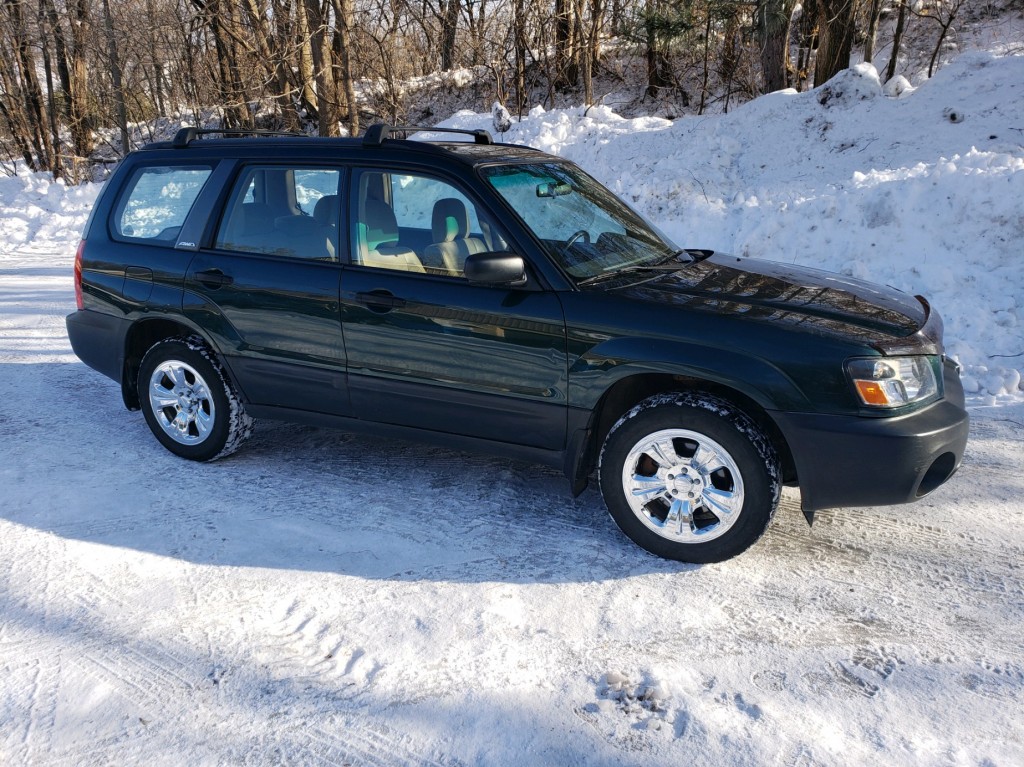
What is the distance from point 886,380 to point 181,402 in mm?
3697

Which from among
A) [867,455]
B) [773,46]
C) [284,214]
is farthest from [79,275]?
[773,46]

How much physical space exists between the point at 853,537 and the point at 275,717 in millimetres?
2657

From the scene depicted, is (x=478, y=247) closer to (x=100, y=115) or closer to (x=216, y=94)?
(x=216, y=94)

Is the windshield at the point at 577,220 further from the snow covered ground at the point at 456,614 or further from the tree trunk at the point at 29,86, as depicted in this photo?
the tree trunk at the point at 29,86

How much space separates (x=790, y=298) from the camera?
3.92 meters

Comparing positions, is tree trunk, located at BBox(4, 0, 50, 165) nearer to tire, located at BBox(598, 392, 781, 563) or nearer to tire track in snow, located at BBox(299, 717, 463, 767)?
tire, located at BBox(598, 392, 781, 563)

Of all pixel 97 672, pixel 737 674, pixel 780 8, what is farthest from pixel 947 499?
pixel 780 8

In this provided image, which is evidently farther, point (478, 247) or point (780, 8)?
point (780, 8)

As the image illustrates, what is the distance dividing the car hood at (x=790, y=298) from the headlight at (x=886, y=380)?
133 millimetres

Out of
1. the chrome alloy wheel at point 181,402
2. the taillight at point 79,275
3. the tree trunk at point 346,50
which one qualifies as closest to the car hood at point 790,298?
the chrome alloy wheel at point 181,402

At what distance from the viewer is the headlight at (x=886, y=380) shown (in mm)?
3482

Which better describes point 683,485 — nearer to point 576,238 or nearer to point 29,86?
point 576,238

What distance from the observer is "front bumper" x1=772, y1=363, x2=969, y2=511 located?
3480 mm

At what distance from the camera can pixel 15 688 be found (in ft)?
10.1
